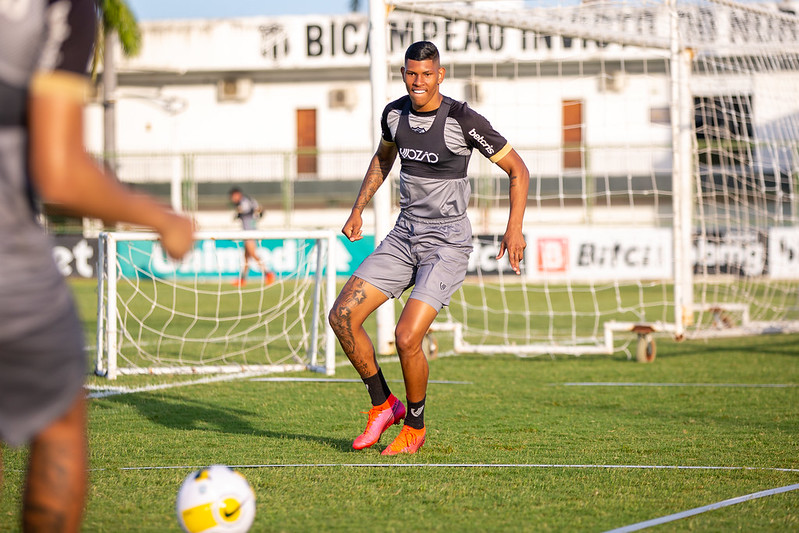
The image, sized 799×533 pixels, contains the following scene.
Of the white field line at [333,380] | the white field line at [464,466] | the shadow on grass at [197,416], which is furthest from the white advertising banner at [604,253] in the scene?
the white field line at [464,466]

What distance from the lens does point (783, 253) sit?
Answer: 1792 cm

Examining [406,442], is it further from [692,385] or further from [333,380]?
[692,385]

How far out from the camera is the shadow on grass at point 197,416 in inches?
222

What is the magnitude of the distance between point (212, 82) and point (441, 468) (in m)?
27.6

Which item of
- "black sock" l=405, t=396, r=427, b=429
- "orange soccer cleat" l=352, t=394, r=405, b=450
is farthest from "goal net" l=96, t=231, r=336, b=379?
"black sock" l=405, t=396, r=427, b=429

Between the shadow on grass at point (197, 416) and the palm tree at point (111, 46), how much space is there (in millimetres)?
19348

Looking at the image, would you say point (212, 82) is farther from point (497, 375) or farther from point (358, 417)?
point (358, 417)

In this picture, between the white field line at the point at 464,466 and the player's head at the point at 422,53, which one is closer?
the white field line at the point at 464,466

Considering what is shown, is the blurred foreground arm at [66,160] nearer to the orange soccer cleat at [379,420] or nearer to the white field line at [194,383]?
the orange soccer cleat at [379,420]

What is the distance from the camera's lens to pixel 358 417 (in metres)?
6.29

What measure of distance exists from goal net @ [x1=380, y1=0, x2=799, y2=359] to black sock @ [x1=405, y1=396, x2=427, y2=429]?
4.35m

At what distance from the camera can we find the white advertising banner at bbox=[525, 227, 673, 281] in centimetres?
1944

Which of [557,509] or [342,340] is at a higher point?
[342,340]

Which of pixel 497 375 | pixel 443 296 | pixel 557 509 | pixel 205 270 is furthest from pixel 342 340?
pixel 205 270
